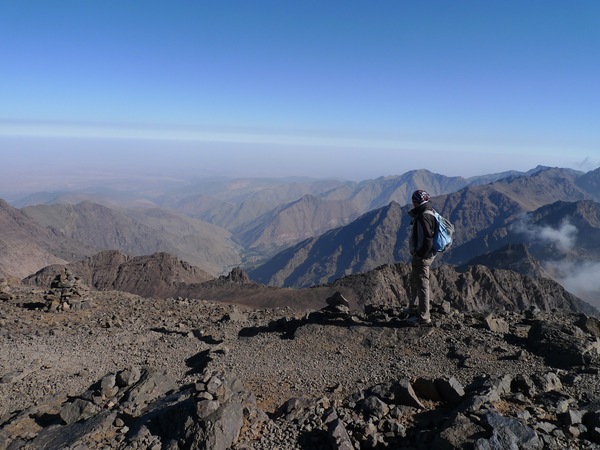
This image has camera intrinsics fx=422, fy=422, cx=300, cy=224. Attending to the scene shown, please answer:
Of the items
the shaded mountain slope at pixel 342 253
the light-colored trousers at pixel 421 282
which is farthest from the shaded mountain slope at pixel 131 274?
the shaded mountain slope at pixel 342 253

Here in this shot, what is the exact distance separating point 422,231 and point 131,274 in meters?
59.7

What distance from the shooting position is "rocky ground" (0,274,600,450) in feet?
18.4

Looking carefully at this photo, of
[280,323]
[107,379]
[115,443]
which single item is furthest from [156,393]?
[280,323]

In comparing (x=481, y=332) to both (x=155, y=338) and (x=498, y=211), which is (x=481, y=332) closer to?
(x=155, y=338)

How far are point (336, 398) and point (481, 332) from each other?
182 inches

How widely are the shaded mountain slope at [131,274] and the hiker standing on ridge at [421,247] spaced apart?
163 feet

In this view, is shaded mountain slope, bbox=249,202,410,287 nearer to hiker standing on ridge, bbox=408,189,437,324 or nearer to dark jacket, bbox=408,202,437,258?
hiker standing on ridge, bbox=408,189,437,324

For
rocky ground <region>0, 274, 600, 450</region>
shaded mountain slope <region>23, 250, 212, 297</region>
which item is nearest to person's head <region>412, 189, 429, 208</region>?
rocky ground <region>0, 274, 600, 450</region>

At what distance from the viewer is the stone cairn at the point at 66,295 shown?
569 inches

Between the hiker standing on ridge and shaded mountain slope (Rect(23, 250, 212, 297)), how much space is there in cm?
4965

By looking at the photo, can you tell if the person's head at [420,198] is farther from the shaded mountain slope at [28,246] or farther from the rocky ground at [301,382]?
the shaded mountain slope at [28,246]

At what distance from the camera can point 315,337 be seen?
33.2 feet

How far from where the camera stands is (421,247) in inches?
369

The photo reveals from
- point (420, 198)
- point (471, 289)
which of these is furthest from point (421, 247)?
point (471, 289)
